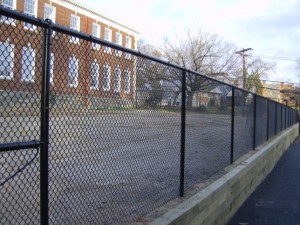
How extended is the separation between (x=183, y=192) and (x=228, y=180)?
1254mm

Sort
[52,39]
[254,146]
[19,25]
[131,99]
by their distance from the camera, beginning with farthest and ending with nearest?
[254,146]
[131,99]
[52,39]
[19,25]

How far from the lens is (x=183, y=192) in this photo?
18.5ft

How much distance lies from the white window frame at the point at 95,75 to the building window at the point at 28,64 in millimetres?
746

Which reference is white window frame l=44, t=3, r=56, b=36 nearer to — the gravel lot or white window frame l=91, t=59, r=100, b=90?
the gravel lot

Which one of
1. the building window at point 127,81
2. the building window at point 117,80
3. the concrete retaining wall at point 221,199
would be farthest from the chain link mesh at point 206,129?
the building window at point 117,80

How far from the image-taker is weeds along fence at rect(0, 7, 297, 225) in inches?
110

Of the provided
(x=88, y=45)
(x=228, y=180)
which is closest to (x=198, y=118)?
(x=228, y=180)

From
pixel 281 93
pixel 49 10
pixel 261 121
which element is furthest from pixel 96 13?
pixel 281 93

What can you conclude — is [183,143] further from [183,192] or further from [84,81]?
[84,81]

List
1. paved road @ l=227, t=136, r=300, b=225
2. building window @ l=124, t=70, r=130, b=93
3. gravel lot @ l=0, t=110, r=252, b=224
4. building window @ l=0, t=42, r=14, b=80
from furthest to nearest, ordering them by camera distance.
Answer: paved road @ l=227, t=136, r=300, b=225 < building window @ l=124, t=70, r=130, b=93 < gravel lot @ l=0, t=110, r=252, b=224 < building window @ l=0, t=42, r=14, b=80

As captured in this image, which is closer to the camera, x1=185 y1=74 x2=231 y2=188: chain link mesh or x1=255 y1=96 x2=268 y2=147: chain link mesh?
x1=185 y1=74 x2=231 y2=188: chain link mesh

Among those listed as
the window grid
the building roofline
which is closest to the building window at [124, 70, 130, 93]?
the window grid

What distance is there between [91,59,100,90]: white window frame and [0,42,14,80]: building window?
35.9 inches

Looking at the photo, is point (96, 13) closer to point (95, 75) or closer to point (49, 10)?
point (49, 10)
